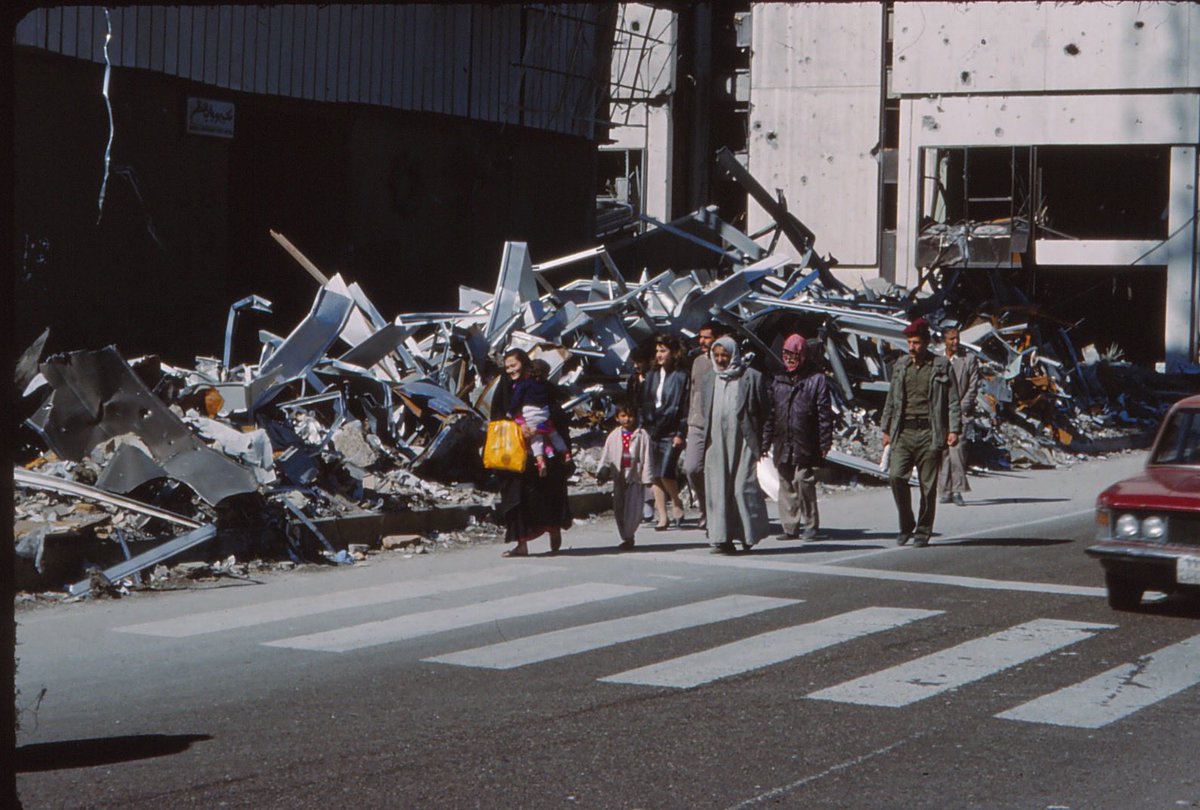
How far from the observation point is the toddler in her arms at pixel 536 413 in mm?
12898

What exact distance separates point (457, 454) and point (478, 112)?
26.1 ft

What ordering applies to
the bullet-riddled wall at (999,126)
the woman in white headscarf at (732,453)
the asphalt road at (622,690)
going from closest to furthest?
1. the asphalt road at (622,690)
2. the woman in white headscarf at (732,453)
3. the bullet-riddled wall at (999,126)

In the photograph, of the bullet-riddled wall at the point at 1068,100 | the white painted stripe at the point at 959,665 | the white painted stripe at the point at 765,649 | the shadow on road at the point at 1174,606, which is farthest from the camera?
the bullet-riddled wall at the point at 1068,100

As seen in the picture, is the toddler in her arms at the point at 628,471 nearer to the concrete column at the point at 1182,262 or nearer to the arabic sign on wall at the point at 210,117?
the arabic sign on wall at the point at 210,117

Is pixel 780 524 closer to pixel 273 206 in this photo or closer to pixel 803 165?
pixel 273 206

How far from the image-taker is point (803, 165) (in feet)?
137

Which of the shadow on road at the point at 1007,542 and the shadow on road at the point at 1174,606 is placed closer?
the shadow on road at the point at 1174,606

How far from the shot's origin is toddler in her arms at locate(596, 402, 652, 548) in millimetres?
13516

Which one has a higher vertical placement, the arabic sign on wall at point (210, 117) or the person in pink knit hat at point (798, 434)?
the arabic sign on wall at point (210, 117)

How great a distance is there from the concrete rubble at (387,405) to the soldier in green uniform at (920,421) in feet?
12.4

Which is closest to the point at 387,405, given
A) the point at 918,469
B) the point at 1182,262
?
the point at 918,469

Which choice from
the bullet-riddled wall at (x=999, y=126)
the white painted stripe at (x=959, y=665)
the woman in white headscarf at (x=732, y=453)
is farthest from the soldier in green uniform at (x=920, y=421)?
the bullet-riddled wall at (x=999, y=126)

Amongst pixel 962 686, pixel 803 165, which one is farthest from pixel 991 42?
pixel 962 686

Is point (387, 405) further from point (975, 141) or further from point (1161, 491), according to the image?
point (975, 141)
